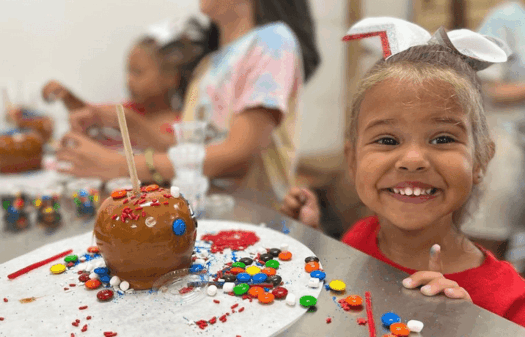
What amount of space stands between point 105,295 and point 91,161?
75 centimetres

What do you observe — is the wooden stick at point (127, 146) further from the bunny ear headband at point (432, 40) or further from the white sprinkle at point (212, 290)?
the bunny ear headband at point (432, 40)

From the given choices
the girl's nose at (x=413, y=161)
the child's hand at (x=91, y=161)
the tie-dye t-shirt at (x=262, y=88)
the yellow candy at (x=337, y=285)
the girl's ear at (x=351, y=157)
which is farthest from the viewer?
the tie-dye t-shirt at (x=262, y=88)

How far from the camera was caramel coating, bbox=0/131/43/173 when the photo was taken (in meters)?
1.33

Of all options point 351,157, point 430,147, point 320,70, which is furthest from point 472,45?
point 320,70

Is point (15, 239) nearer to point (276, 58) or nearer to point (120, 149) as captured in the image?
point (120, 149)

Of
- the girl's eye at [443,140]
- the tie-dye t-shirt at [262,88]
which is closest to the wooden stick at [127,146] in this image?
the girl's eye at [443,140]

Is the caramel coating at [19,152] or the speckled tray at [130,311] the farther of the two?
the caramel coating at [19,152]

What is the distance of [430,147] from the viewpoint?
746mm

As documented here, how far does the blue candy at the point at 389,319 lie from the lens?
0.54m

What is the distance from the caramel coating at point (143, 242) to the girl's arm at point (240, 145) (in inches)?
24.5

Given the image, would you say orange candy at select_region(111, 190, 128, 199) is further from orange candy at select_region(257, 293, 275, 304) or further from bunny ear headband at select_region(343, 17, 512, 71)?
bunny ear headband at select_region(343, 17, 512, 71)

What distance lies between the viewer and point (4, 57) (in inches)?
84.7

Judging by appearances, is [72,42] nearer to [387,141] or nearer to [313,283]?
[387,141]

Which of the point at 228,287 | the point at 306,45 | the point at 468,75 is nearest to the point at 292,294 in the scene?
the point at 228,287
